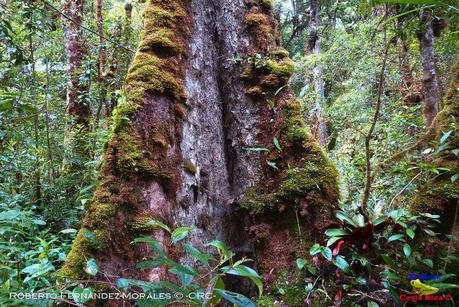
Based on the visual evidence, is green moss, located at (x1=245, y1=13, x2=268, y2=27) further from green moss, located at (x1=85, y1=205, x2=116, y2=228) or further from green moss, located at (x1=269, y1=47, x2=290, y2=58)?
green moss, located at (x1=85, y1=205, x2=116, y2=228)

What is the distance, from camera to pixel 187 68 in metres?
3.48

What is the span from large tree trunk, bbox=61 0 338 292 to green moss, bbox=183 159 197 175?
0.03 ft

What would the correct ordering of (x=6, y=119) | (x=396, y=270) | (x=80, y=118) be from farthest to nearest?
1. (x=80, y=118)
2. (x=6, y=119)
3. (x=396, y=270)

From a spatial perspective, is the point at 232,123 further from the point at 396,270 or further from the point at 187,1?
the point at 396,270

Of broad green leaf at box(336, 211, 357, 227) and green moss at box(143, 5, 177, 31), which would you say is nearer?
broad green leaf at box(336, 211, 357, 227)

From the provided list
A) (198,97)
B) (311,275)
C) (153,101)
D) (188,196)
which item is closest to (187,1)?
(198,97)

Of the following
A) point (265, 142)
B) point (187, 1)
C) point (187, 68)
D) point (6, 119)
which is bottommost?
point (265, 142)

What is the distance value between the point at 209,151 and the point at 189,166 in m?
A: 0.34

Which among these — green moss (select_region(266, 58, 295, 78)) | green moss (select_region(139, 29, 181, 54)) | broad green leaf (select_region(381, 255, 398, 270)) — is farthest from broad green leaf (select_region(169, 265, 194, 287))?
green moss (select_region(266, 58, 295, 78))

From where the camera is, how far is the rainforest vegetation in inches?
91.1

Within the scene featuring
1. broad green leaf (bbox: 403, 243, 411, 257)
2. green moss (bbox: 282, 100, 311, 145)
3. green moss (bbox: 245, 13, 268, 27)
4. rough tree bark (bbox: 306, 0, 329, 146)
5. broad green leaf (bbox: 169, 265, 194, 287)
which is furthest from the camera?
rough tree bark (bbox: 306, 0, 329, 146)

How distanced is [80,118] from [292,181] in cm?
423

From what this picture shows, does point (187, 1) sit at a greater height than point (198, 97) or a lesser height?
greater

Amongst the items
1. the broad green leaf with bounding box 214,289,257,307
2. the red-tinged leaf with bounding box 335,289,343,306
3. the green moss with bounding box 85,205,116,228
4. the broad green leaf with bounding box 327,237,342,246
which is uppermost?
the green moss with bounding box 85,205,116,228
